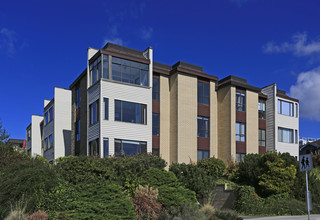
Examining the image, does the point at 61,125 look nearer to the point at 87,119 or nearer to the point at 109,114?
the point at 87,119

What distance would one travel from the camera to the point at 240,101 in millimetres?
32219

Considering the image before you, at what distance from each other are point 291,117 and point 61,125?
23.4 metres

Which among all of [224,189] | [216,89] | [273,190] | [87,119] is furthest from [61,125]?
[273,190]

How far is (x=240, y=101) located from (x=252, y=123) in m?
2.48

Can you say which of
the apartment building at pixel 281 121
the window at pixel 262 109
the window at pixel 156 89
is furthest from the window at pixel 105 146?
the apartment building at pixel 281 121

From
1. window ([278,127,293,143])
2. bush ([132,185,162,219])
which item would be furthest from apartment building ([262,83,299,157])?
bush ([132,185,162,219])

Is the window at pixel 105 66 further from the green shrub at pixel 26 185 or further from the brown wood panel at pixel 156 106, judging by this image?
the green shrub at pixel 26 185

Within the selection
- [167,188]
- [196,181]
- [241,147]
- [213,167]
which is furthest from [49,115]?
[167,188]

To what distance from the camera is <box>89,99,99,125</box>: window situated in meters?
24.8

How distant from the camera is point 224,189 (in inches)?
821

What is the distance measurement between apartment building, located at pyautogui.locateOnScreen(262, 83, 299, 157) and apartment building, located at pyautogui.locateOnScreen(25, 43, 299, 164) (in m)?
0.21

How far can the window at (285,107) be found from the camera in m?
35.7

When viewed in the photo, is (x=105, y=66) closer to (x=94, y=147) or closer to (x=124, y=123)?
(x=124, y=123)

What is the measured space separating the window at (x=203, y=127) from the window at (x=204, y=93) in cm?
149
